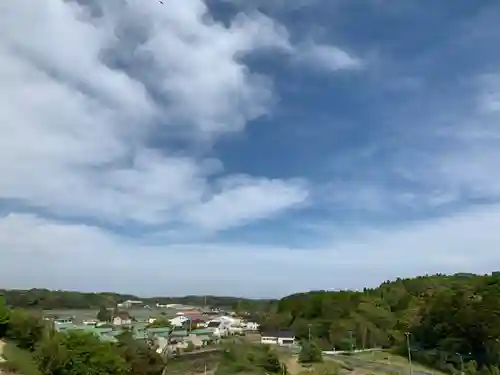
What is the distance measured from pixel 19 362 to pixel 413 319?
35.2 m

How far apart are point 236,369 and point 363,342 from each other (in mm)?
20667

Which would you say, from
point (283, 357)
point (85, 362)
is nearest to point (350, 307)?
point (283, 357)

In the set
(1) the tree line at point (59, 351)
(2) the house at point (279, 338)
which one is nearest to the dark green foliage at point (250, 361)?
(1) the tree line at point (59, 351)

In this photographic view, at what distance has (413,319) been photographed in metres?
48.6

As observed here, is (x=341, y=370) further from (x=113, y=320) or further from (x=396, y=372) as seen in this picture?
(x=113, y=320)

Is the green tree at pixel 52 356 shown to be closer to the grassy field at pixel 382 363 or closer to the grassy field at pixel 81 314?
the grassy field at pixel 382 363

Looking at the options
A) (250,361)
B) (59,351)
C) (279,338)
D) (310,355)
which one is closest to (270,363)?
(250,361)

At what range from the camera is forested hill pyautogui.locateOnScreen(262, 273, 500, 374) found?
3900 cm

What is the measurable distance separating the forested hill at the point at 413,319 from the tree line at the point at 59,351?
23318 millimetres

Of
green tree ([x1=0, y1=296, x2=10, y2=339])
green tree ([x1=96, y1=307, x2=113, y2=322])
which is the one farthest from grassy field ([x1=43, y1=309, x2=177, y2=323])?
green tree ([x1=0, y1=296, x2=10, y2=339])

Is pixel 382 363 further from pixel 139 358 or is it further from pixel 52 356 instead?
pixel 52 356

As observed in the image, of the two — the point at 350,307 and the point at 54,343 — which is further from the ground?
the point at 350,307

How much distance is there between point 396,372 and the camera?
33031 millimetres

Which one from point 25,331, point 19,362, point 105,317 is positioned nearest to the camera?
point 19,362
